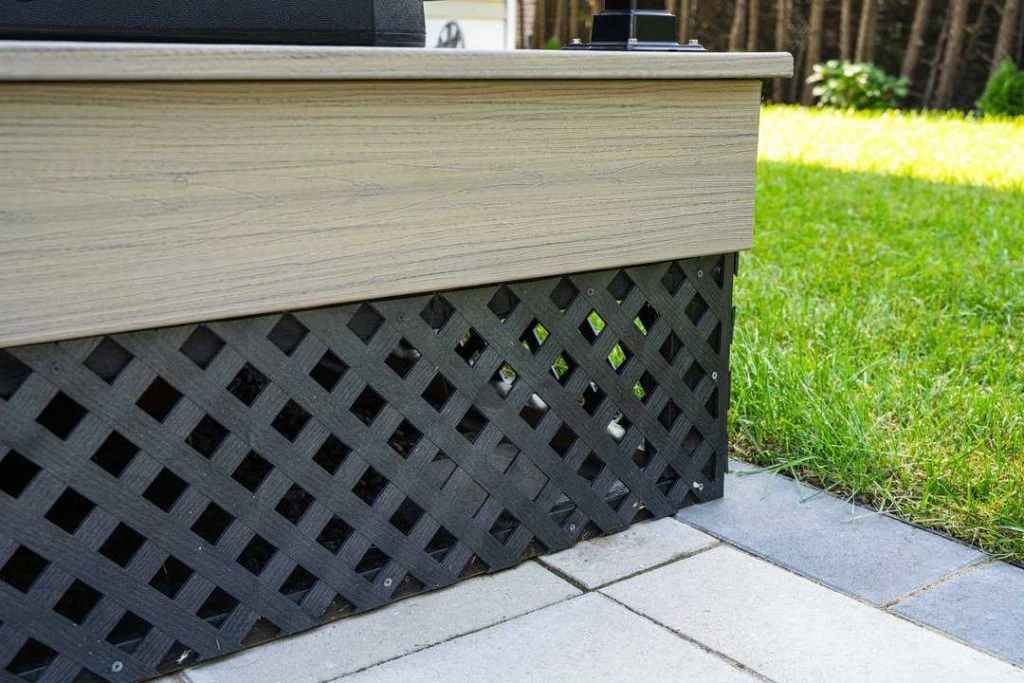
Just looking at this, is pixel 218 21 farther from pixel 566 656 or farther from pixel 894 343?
pixel 894 343

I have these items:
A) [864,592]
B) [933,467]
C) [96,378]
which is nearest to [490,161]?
[96,378]

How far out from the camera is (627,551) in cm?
209

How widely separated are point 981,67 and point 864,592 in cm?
873

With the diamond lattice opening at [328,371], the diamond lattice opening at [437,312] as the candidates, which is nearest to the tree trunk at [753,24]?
the diamond lattice opening at [328,371]

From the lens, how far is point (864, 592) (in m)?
1.92

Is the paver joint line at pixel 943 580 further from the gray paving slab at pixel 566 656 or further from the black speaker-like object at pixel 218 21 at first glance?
the black speaker-like object at pixel 218 21

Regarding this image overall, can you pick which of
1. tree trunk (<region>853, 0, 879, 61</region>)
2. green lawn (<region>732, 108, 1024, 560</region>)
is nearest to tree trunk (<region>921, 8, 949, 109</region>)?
tree trunk (<region>853, 0, 879, 61</region>)

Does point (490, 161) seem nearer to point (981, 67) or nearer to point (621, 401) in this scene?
point (621, 401)

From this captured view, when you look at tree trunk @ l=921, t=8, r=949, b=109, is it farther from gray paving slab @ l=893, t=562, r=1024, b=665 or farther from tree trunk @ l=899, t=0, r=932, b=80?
gray paving slab @ l=893, t=562, r=1024, b=665

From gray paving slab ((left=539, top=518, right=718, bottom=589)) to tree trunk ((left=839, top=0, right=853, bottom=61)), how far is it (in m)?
8.89

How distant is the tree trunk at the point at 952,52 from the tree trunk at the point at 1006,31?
1.00 feet

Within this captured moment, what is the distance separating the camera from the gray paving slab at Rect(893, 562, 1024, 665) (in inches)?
69.0

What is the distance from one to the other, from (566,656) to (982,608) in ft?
2.47

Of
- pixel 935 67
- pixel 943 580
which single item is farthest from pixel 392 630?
pixel 935 67
